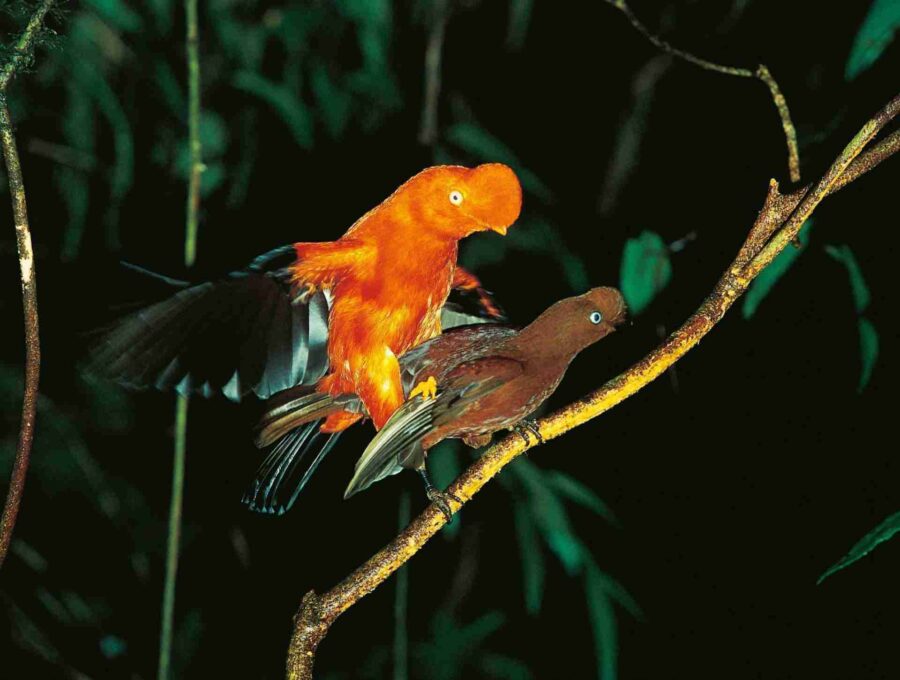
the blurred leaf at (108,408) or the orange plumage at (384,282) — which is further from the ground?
the blurred leaf at (108,408)

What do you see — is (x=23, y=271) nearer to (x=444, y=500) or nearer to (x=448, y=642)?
(x=444, y=500)

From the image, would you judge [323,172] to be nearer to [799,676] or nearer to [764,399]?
[764,399]

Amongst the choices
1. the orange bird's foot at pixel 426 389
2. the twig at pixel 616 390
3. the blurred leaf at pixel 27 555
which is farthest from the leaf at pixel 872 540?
the blurred leaf at pixel 27 555

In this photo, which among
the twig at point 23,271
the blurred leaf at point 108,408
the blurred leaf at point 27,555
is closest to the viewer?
the twig at point 23,271

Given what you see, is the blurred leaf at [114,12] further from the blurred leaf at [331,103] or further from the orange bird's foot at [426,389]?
the orange bird's foot at [426,389]

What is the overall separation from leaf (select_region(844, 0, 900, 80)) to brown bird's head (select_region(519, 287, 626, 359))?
0.45 metres

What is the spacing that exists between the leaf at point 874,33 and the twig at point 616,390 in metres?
0.27

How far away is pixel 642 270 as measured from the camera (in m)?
0.81

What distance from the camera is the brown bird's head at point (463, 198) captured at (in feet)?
1.86

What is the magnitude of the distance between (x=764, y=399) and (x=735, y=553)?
31 centimetres

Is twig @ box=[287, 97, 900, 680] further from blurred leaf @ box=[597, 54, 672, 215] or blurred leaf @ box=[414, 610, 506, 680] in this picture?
blurred leaf @ box=[414, 610, 506, 680]

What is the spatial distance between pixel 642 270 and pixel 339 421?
29cm

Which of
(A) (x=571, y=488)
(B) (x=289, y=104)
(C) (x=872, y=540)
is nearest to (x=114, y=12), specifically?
(B) (x=289, y=104)

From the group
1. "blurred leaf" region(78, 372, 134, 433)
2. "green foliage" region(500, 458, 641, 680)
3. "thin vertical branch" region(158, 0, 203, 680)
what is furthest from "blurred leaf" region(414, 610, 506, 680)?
"thin vertical branch" region(158, 0, 203, 680)
